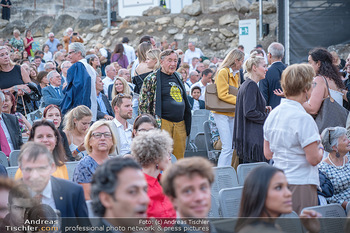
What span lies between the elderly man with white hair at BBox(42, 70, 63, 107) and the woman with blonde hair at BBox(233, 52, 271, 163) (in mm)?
3685

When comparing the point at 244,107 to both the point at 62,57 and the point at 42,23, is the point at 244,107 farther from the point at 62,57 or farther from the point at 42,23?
the point at 42,23

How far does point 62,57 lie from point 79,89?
731 centimetres

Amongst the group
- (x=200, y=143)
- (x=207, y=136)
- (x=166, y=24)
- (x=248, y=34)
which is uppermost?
(x=166, y=24)

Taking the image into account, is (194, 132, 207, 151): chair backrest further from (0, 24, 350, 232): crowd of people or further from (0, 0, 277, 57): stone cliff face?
(0, 0, 277, 57): stone cliff face

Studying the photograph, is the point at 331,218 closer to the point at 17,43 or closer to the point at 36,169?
the point at 36,169

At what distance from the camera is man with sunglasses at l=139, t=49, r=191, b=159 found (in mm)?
6535

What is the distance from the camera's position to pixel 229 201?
4473 mm

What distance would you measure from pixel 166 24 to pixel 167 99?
1812 centimetres

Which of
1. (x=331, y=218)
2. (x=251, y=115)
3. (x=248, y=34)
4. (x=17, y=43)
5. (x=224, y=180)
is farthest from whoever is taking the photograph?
(x=248, y=34)

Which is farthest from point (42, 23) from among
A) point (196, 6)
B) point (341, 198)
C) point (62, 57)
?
point (341, 198)

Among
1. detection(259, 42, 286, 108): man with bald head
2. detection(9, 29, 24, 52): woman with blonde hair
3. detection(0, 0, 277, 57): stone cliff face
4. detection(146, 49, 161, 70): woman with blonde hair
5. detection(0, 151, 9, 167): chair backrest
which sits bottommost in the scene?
detection(0, 151, 9, 167): chair backrest

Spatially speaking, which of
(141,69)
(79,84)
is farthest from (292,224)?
(141,69)

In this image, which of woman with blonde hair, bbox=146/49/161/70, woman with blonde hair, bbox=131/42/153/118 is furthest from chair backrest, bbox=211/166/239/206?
woman with blonde hair, bbox=131/42/153/118

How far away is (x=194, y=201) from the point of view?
2.94m
